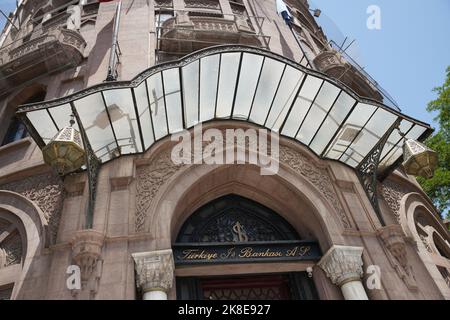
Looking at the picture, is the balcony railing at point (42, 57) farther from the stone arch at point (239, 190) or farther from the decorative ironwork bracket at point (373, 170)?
the decorative ironwork bracket at point (373, 170)

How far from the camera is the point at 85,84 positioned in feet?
35.5

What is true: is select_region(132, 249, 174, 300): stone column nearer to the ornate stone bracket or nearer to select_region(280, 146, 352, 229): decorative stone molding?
the ornate stone bracket

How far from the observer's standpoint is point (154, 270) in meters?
6.39

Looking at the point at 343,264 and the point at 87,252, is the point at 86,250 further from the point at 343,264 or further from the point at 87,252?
the point at 343,264

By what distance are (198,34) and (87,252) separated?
8946 mm

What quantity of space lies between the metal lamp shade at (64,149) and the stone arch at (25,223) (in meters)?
1.73

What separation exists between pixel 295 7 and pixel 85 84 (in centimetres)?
1403

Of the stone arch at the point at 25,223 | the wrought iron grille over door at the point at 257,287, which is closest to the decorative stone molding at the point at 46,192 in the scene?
the stone arch at the point at 25,223
